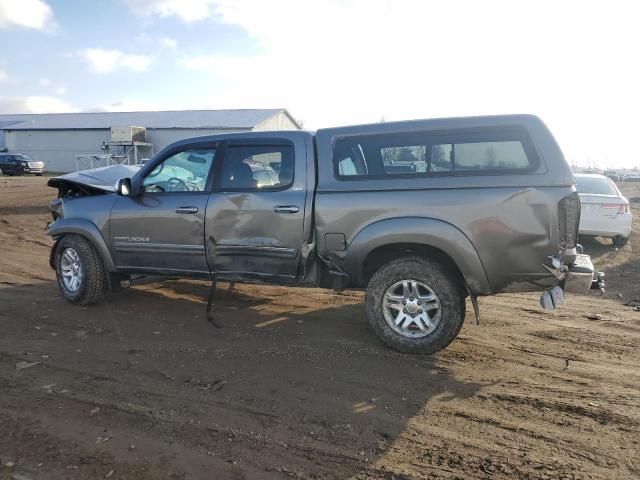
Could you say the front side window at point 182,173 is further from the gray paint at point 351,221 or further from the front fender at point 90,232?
the front fender at point 90,232

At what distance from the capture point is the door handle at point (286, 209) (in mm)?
4688

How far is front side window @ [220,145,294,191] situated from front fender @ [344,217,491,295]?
102 centimetres

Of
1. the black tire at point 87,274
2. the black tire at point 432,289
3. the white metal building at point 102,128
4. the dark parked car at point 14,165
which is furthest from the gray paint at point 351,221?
the white metal building at point 102,128

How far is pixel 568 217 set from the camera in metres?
3.89

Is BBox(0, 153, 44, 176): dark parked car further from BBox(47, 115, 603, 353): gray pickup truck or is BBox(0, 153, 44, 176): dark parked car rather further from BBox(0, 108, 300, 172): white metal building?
BBox(47, 115, 603, 353): gray pickup truck

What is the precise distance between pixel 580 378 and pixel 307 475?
98.8 inches

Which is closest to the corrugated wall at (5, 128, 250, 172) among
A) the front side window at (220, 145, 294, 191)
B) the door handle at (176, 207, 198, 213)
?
the door handle at (176, 207, 198, 213)

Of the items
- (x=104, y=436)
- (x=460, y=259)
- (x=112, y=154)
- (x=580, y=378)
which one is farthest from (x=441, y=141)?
(x=112, y=154)

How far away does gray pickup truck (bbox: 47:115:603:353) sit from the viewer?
3.98m

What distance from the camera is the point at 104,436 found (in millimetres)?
3035

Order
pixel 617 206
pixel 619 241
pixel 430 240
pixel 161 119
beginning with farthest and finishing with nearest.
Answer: pixel 161 119 < pixel 619 241 < pixel 617 206 < pixel 430 240

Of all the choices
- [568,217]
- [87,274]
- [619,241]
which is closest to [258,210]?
[87,274]

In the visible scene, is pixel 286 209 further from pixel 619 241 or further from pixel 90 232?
pixel 619 241

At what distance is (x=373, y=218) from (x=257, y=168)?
1.42 meters
